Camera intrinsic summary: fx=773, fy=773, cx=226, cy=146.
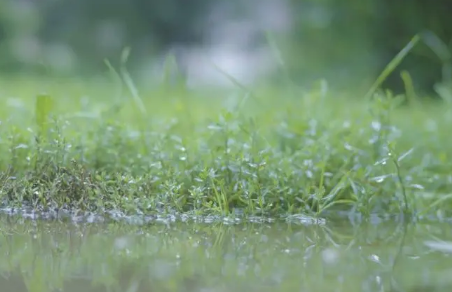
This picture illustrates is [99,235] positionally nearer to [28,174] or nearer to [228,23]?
[28,174]

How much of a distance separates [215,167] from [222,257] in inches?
23.2

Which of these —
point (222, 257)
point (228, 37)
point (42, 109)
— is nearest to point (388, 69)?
point (42, 109)

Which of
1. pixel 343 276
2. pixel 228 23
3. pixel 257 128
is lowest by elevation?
pixel 343 276

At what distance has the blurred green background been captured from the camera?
5.86 meters

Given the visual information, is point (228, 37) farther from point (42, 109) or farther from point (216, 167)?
point (216, 167)

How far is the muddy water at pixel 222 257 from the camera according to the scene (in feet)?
4.70

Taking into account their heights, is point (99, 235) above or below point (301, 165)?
below

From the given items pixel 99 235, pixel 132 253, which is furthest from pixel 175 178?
pixel 132 253

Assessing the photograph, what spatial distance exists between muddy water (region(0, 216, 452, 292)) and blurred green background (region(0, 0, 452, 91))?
148 inches

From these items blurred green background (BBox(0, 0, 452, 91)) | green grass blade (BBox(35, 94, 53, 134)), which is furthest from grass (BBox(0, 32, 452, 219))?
blurred green background (BBox(0, 0, 452, 91))

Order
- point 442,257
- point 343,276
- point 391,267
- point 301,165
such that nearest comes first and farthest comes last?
1. point 343,276
2. point 391,267
3. point 442,257
4. point 301,165

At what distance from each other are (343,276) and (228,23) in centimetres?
707

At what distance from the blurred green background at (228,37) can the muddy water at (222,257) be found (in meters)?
3.76

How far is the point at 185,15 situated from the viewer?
8.50m
